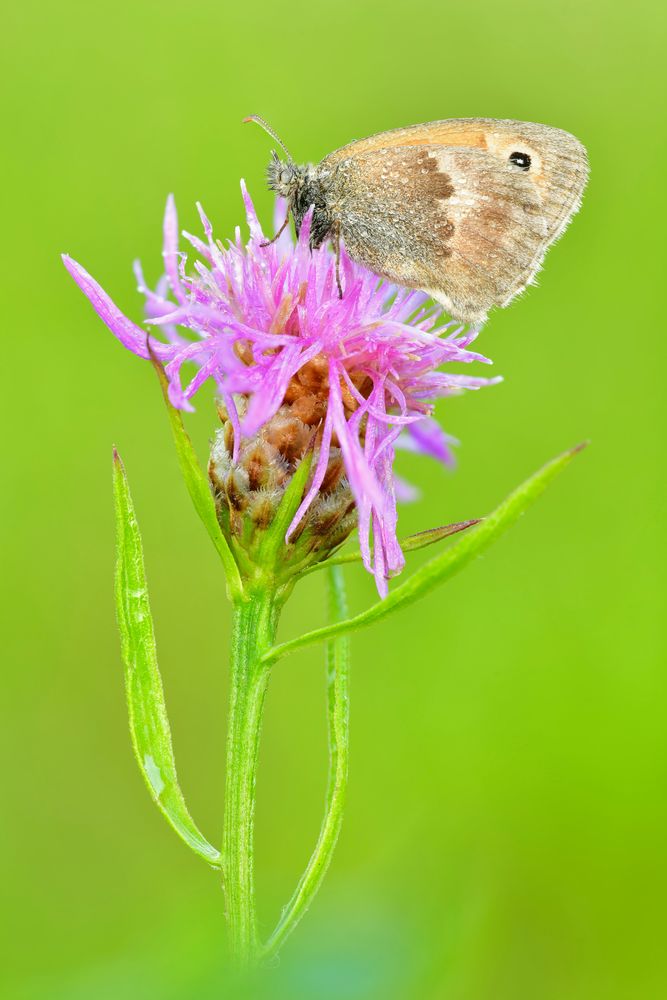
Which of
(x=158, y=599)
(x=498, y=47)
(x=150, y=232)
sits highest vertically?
(x=498, y=47)

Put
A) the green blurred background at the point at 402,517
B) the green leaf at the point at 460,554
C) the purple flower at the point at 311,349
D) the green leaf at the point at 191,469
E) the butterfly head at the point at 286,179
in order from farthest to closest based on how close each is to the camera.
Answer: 1. the green blurred background at the point at 402,517
2. the butterfly head at the point at 286,179
3. the purple flower at the point at 311,349
4. the green leaf at the point at 191,469
5. the green leaf at the point at 460,554

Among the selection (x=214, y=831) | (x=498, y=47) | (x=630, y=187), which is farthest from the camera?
(x=498, y=47)

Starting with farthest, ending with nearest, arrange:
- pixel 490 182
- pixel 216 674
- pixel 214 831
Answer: pixel 216 674
pixel 214 831
pixel 490 182

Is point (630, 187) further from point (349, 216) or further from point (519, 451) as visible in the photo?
point (349, 216)

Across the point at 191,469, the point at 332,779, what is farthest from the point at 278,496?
the point at 332,779

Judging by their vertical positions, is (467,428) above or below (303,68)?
below

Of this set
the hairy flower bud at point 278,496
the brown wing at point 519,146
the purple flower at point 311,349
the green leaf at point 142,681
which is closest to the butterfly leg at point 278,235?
the purple flower at point 311,349

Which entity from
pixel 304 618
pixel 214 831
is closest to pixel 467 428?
pixel 304 618

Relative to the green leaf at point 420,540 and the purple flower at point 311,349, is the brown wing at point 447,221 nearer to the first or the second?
the purple flower at point 311,349
